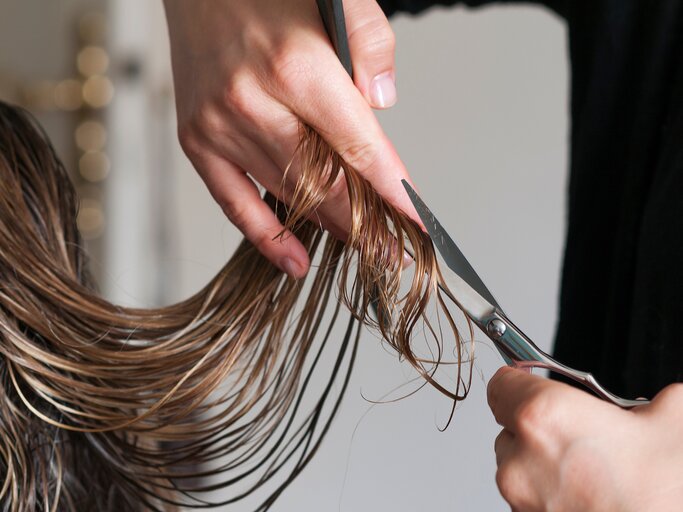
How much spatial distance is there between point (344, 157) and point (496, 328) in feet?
0.35

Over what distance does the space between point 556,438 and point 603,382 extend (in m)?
0.25

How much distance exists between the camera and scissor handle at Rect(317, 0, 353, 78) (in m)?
0.35

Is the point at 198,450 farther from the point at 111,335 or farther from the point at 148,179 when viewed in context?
the point at 148,179

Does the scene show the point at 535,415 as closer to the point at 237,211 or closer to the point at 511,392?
the point at 511,392

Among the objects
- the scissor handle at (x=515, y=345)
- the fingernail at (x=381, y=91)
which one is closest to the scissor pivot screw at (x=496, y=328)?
the scissor handle at (x=515, y=345)

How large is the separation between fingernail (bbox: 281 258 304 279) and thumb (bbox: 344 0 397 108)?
100 millimetres

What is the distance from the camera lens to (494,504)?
0.61 meters

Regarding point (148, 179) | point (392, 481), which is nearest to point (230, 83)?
point (392, 481)

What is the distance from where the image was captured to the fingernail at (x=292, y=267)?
445mm

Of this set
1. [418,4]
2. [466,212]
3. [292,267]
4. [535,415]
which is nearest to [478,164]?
[466,212]

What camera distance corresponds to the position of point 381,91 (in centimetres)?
39

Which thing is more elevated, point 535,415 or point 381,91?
point 381,91

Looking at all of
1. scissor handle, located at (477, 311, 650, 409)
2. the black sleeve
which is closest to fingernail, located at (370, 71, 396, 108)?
scissor handle, located at (477, 311, 650, 409)

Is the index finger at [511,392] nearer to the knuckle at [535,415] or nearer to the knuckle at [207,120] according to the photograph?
the knuckle at [535,415]
